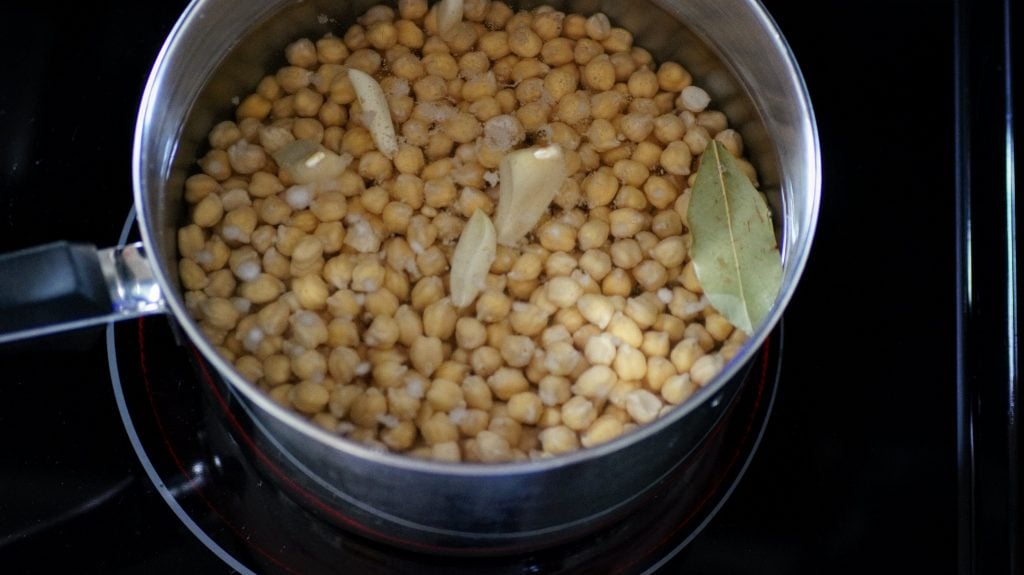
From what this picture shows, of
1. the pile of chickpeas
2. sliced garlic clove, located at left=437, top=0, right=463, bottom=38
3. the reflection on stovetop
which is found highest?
sliced garlic clove, located at left=437, top=0, right=463, bottom=38

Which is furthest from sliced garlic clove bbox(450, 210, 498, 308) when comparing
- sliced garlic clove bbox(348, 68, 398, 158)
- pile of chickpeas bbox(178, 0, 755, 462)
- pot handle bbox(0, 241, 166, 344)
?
pot handle bbox(0, 241, 166, 344)

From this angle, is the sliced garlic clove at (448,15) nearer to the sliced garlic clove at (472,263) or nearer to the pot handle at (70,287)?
the sliced garlic clove at (472,263)

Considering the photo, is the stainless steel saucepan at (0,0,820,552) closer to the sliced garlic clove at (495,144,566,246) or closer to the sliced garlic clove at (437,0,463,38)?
the sliced garlic clove at (437,0,463,38)

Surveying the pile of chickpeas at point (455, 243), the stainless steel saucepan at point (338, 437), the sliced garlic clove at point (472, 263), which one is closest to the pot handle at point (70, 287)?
the stainless steel saucepan at point (338, 437)

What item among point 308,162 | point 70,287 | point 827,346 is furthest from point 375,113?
point 827,346

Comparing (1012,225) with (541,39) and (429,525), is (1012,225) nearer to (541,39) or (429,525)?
(541,39)

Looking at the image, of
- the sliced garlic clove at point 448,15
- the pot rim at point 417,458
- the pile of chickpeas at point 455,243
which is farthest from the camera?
the sliced garlic clove at point 448,15
